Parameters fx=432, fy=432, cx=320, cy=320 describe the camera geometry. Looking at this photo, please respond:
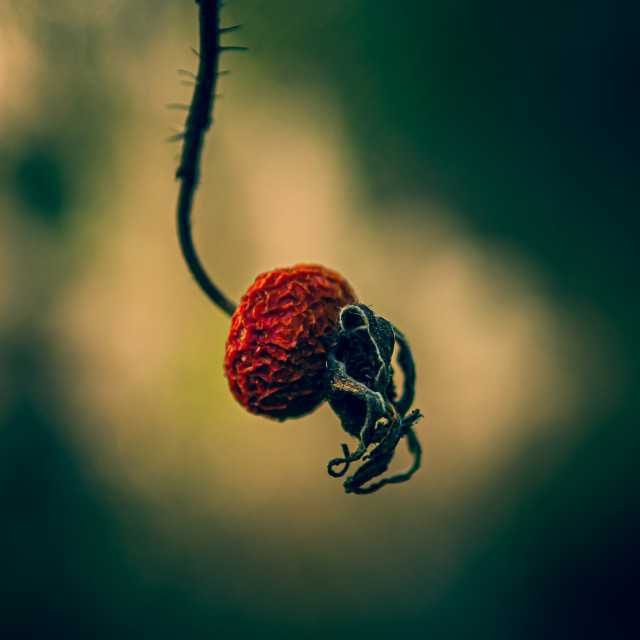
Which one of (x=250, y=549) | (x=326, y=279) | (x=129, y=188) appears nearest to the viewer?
(x=326, y=279)

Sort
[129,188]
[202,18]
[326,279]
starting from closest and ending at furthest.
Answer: [202,18] → [326,279] → [129,188]

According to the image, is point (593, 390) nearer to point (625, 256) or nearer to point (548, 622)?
point (625, 256)

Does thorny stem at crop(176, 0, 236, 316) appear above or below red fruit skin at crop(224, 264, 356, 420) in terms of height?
above

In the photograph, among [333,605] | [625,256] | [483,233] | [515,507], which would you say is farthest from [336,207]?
[333,605]

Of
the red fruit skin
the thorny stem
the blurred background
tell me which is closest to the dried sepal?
the red fruit skin

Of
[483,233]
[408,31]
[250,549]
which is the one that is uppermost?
[408,31]

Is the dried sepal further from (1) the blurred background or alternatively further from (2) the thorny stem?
(1) the blurred background
